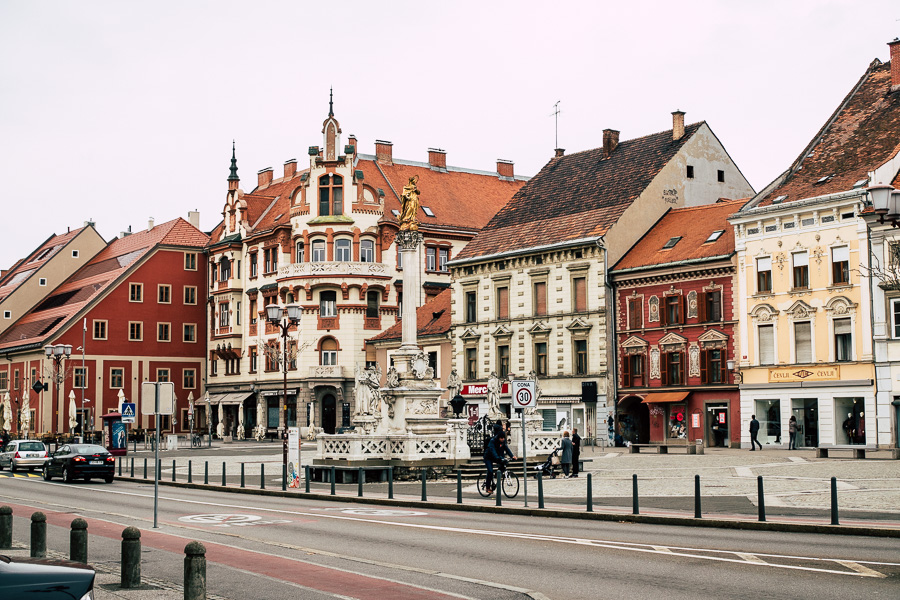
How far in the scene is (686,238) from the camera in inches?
2239

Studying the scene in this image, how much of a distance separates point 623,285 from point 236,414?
37032 millimetres

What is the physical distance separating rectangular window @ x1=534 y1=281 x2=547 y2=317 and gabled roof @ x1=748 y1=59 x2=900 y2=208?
1430 cm

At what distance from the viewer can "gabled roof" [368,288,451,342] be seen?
71.2 metres

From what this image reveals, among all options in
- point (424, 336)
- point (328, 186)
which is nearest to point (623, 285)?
point (424, 336)

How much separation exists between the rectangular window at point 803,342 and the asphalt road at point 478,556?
30.0 meters

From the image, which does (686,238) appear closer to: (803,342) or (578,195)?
(578,195)

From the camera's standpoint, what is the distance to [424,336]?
235ft

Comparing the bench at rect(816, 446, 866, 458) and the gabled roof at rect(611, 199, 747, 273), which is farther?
the gabled roof at rect(611, 199, 747, 273)

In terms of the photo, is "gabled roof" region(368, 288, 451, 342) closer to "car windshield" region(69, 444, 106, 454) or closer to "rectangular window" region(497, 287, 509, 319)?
"rectangular window" region(497, 287, 509, 319)

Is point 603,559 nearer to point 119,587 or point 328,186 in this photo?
point 119,587

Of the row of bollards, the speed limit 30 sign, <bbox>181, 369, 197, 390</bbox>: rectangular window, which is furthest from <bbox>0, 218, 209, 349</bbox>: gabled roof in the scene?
the row of bollards

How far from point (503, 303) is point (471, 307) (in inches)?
117

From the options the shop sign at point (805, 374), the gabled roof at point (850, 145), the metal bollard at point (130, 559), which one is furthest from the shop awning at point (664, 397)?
the metal bollard at point (130, 559)

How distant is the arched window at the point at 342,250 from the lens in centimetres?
7688
